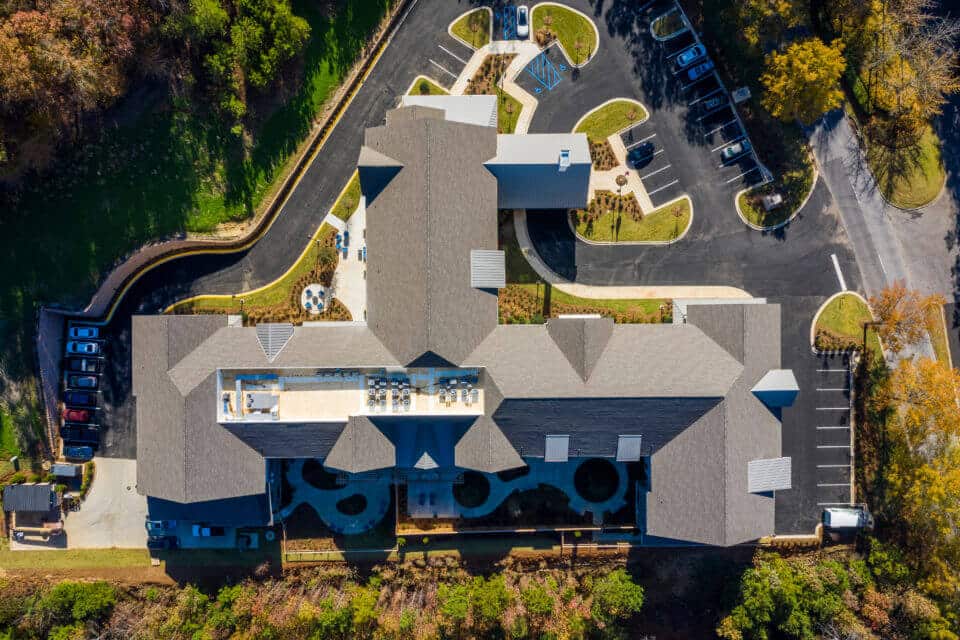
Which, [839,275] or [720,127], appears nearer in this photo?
[720,127]

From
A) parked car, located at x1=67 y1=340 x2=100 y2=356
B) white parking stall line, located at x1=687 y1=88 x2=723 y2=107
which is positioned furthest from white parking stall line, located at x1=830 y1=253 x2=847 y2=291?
parked car, located at x1=67 y1=340 x2=100 y2=356

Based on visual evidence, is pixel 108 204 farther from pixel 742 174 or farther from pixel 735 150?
pixel 742 174

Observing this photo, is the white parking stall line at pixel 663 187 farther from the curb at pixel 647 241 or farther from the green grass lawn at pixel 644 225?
the green grass lawn at pixel 644 225

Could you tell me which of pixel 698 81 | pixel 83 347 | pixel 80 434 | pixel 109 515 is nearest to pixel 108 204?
pixel 83 347

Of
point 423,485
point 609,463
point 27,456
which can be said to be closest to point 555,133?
point 609,463

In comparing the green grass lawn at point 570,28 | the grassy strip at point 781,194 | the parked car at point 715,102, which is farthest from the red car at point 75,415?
the parked car at point 715,102

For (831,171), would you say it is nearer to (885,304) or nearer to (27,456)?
(885,304)
